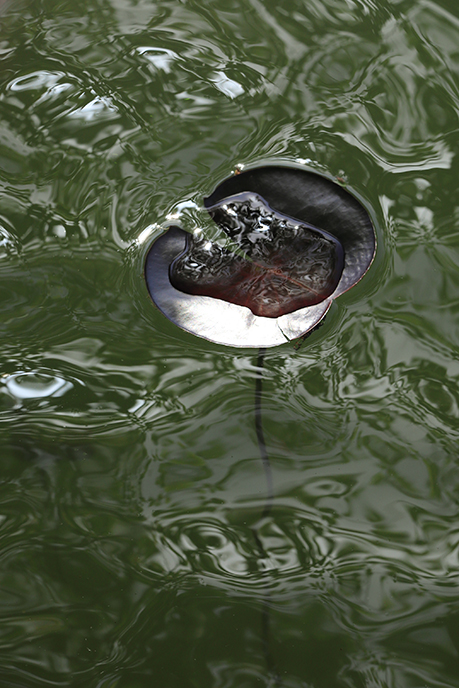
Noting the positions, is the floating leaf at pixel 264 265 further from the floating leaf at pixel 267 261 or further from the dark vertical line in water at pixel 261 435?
the dark vertical line in water at pixel 261 435

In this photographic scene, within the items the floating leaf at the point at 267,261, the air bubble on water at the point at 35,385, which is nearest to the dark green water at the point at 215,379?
the air bubble on water at the point at 35,385

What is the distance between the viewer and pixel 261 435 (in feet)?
4.83

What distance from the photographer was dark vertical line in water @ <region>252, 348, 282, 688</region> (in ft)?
4.36

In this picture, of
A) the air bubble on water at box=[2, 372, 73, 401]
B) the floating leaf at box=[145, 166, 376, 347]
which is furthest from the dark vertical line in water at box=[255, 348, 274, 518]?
the air bubble on water at box=[2, 372, 73, 401]

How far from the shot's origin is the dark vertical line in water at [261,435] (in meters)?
1.43

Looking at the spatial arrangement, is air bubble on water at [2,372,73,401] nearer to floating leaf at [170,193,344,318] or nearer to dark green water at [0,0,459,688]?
dark green water at [0,0,459,688]

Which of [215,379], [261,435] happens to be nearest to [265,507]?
[261,435]

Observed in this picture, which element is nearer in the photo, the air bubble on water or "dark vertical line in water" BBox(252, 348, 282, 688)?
"dark vertical line in water" BBox(252, 348, 282, 688)

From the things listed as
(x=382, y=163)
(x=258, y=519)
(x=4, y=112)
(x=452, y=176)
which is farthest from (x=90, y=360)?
(x=452, y=176)

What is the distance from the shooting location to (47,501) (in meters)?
1.45

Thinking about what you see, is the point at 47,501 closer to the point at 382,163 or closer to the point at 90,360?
the point at 90,360

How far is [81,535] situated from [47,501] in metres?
0.12

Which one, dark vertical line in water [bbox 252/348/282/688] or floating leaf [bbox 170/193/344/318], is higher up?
floating leaf [bbox 170/193/344/318]

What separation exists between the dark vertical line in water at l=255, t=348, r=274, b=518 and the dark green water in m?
0.02
